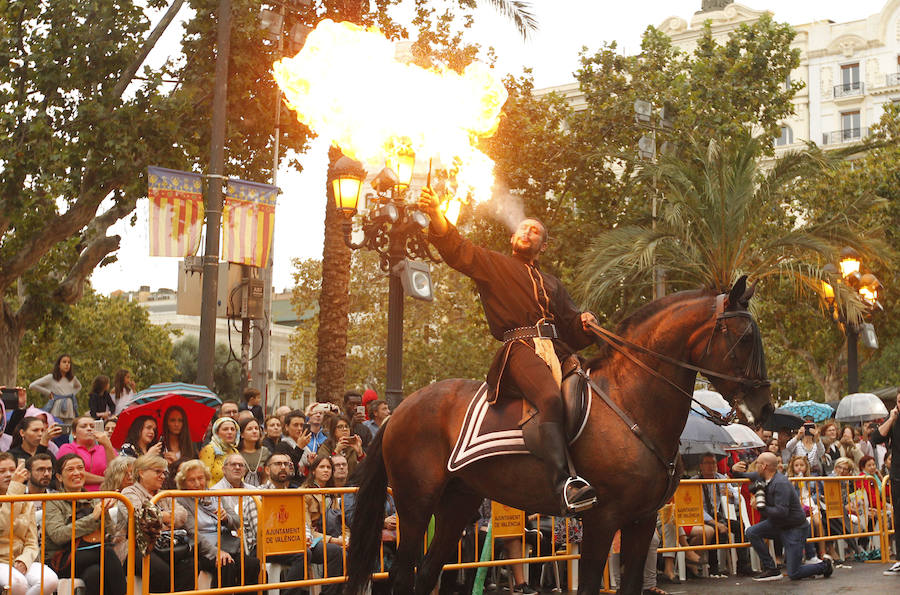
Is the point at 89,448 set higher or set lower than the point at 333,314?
lower

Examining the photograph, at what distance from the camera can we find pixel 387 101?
10.9 m

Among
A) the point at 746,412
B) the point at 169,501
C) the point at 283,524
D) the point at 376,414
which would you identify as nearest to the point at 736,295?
the point at 746,412

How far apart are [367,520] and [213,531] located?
1.40m

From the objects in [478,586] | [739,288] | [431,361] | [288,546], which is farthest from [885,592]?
[431,361]

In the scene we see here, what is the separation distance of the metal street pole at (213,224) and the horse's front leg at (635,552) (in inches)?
315

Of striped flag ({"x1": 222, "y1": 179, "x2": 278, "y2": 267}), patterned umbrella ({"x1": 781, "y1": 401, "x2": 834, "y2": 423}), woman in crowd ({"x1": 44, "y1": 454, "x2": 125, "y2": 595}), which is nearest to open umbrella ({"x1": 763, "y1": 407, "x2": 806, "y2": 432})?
patterned umbrella ({"x1": 781, "y1": 401, "x2": 834, "y2": 423})

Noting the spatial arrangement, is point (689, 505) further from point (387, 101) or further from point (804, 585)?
point (387, 101)

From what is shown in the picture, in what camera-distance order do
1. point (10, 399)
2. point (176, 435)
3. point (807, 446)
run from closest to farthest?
point (176, 435)
point (10, 399)
point (807, 446)

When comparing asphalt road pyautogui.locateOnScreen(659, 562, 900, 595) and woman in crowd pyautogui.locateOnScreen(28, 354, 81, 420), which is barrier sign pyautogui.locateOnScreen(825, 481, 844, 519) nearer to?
asphalt road pyautogui.locateOnScreen(659, 562, 900, 595)

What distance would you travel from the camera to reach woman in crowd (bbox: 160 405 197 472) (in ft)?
34.8

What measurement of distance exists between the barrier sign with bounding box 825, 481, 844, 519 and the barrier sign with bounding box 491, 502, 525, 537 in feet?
16.1

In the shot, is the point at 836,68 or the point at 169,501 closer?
the point at 169,501

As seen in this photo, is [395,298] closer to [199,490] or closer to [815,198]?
[199,490]

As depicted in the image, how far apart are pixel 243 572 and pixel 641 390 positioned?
3.68m
